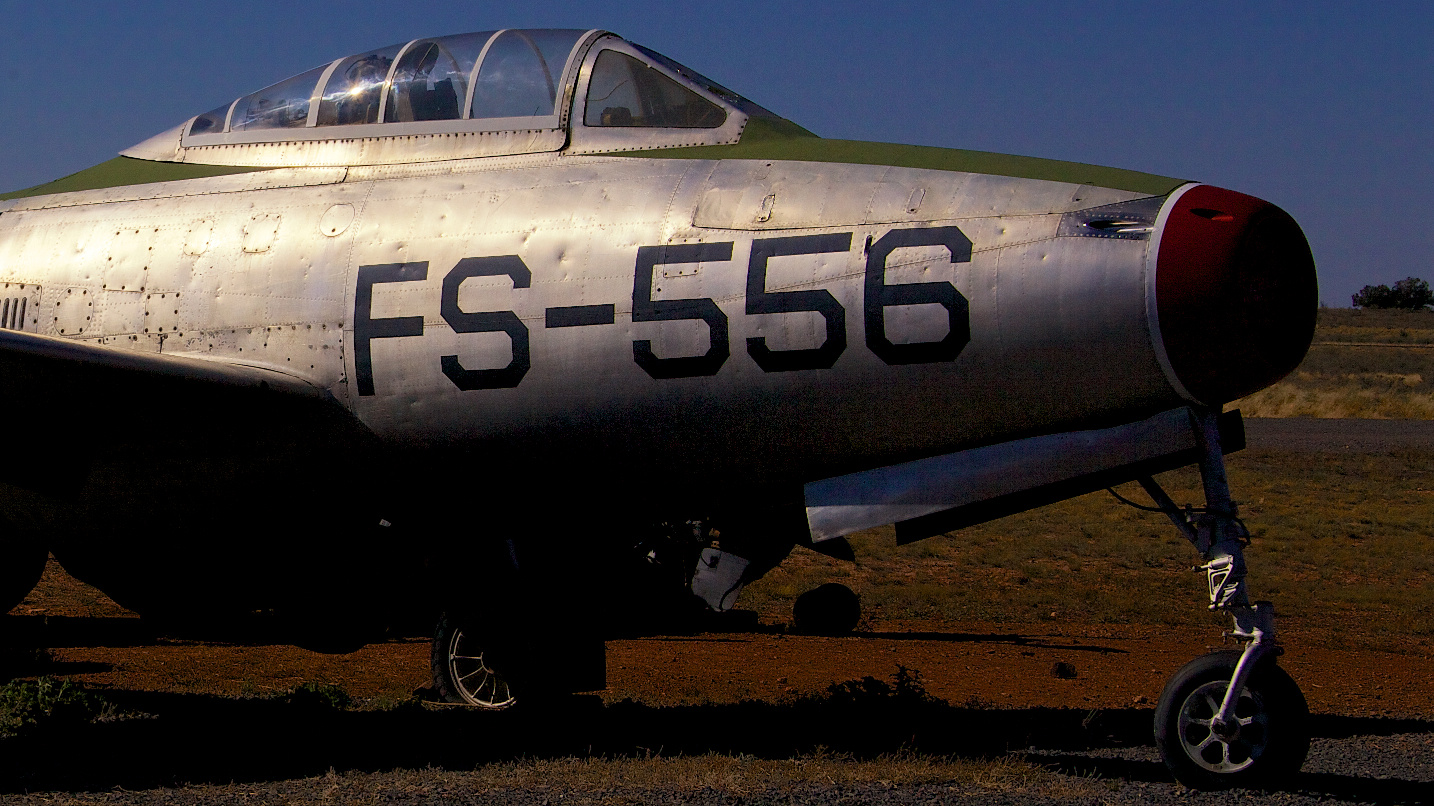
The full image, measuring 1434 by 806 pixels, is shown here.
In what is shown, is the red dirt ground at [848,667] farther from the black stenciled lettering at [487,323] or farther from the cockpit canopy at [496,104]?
the cockpit canopy at [496,104]

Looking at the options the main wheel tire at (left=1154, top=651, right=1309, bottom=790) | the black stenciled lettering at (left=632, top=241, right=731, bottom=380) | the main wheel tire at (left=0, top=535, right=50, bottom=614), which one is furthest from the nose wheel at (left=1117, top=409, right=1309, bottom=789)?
the main wheel tire at (left=0, top=535, right=50, bottom=614)

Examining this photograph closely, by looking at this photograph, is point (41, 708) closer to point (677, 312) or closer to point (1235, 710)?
point (677, 312)

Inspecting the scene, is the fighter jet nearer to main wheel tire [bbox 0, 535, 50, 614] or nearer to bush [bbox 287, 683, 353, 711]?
bush [bbox 287, 683, 353, 711]

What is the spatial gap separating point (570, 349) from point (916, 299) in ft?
5.60

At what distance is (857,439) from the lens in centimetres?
617

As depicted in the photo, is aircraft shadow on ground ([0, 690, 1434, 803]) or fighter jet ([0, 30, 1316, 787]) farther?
aircraft shadow on ground ([0, 690, 1434, 803])

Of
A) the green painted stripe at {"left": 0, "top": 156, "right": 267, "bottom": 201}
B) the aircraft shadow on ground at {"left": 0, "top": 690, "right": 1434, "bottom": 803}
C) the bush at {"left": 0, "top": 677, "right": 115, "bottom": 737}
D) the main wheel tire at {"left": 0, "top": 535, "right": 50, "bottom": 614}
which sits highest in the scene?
the green painted stripe at {"left": 0, "top": 156, "right": 267, "bottom": 201}

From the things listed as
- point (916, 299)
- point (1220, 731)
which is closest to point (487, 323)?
point (916, 299)

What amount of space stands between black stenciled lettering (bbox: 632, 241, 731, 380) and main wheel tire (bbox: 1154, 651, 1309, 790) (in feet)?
8.18

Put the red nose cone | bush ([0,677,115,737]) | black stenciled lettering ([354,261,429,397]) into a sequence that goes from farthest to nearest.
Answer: bush ([0,677,115,737]) < black stenciled lettering ([354,261,429,397]) < the red nose cone

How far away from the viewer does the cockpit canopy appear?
718cm

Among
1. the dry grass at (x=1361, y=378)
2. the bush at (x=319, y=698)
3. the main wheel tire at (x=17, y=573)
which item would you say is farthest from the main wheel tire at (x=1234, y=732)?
the dry grass at (x=1361, y=378)

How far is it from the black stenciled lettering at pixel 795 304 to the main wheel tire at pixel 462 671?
11.7ft

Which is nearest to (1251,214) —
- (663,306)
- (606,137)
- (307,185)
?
(663,306)
